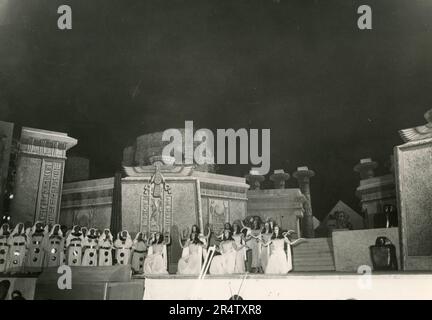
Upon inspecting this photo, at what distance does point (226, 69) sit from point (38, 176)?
6.07 m

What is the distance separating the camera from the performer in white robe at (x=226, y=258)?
802 cm

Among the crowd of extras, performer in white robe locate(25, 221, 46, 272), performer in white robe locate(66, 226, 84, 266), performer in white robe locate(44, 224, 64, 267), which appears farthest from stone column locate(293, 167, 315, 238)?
performer in white robe locate(25, 221, 46, 272)

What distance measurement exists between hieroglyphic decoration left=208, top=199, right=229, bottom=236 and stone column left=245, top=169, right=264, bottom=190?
2.12m

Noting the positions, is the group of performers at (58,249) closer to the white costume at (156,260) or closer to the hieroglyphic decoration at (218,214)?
the white costume at (156,260)

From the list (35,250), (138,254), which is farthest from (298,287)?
(35,250)

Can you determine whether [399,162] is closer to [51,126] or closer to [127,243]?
[127,243]

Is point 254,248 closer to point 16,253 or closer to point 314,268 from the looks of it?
point 314,268

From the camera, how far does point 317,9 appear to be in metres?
9.14

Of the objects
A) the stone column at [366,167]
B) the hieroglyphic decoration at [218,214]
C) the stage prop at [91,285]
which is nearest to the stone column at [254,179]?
the hieroglyphic decoration at [218,214]

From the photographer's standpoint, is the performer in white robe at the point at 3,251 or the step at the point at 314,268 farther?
the step at the point at 314,268

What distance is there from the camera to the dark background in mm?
9234

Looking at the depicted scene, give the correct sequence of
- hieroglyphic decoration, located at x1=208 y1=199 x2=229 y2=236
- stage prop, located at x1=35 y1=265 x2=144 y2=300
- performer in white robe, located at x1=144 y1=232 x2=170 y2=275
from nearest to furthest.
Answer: stage prop, located at x1=35 y1=265 x2=144 y2=300, performer in white robe, located at x1=144 y1=232 x2=170 y2=275, hieroglyphic decoration, located at x1=208 y1=199 x2=229 y2=236

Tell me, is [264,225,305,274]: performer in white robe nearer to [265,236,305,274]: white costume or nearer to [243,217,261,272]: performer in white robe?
[265,236,305,274]: white costume
